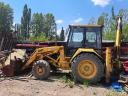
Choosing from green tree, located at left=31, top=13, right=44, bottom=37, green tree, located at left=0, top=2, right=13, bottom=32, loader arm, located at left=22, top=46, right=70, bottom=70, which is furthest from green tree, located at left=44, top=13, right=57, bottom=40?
loader arm, located at left=22, top=46, right=70, bottom=70

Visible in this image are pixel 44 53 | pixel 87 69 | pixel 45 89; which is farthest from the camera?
pixel 44 53

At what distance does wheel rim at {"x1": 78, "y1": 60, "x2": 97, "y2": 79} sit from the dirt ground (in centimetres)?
57

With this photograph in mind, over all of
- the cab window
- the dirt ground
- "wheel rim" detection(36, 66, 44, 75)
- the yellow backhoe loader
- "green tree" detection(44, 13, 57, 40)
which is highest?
"green tree" detection(44, 13, 57, 40)

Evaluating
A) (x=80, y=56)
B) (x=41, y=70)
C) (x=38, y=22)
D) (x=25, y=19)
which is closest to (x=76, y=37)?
(x=80, y=56)

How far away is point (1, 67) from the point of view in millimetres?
15648

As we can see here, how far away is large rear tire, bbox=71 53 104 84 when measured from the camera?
564 inches

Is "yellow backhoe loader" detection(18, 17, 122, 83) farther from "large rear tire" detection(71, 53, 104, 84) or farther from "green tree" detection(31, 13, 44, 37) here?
"green tree" detection(31, 13, 44, 37)

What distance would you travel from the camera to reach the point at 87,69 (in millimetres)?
14594

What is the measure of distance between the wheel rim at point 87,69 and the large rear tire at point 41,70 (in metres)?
1.46

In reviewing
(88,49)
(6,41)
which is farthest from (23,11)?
(88,49)

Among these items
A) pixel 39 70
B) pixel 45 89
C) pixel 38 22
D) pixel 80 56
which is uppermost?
pixel 38 22

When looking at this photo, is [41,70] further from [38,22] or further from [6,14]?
[38,22]

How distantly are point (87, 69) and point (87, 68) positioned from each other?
0.13 ft

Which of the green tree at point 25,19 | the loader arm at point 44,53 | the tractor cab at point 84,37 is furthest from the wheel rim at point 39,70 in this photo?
the green tree at point 25,19
